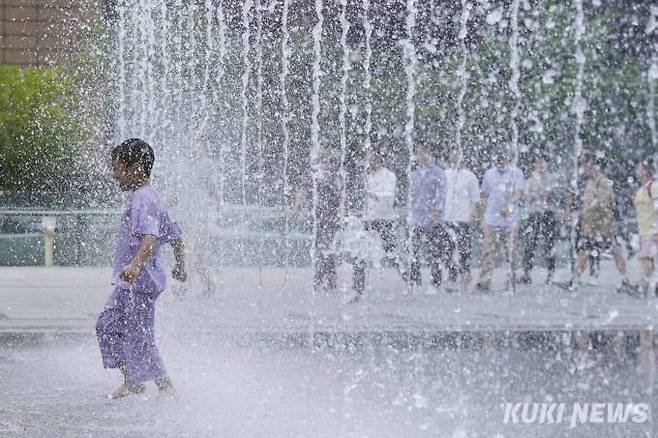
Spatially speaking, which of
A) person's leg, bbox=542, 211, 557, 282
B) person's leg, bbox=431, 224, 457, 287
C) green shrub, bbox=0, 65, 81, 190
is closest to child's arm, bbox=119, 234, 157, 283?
person's leg, bbox=431, 224, 457, 287

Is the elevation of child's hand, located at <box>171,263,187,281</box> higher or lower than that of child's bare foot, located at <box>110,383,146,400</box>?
higher

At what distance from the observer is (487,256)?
42.7ft

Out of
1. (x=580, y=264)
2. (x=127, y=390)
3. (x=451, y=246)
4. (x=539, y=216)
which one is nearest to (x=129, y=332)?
(x=127, y=390)

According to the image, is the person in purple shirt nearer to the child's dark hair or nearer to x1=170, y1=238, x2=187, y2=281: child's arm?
x1=170, y1=238, x2=187, y2=281: child's arm

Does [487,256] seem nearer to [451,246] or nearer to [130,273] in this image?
[451,246]

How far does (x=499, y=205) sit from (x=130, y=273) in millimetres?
7918

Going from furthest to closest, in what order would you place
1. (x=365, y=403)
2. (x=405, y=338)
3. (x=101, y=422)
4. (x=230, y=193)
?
1. (x=230, y=193)
2. (x=405, y=338)
3. (x=365, y=403)
4. (x=101, y=422)

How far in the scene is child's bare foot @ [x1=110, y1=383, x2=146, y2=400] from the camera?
19.5 feet

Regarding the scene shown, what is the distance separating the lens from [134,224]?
583 centimetres

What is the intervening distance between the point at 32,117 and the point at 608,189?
24339mm

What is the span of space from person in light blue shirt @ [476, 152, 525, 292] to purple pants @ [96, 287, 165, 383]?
286 inches

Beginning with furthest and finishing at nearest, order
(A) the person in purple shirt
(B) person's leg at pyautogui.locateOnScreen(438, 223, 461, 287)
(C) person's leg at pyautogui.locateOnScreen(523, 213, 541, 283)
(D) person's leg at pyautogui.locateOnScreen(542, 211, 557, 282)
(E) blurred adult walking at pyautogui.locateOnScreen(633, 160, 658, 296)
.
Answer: (D) person's leg at pyautogui.locateOnScreen(542, 211, 557, 282), (C) person's leg at pyautogui.locateOnScreen(523, 213, 541, 283), (B) person's leg at pyautogui.locateOnScreen(438, 223, 461, 287), (A) the person in purple shirt, (E) blurred adult walking at pyautogui.locateOnScreen(633, 160, 658, 296)

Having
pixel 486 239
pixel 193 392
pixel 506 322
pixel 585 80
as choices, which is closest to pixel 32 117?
pixel 585 80

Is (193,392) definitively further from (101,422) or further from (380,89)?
(380,89)
